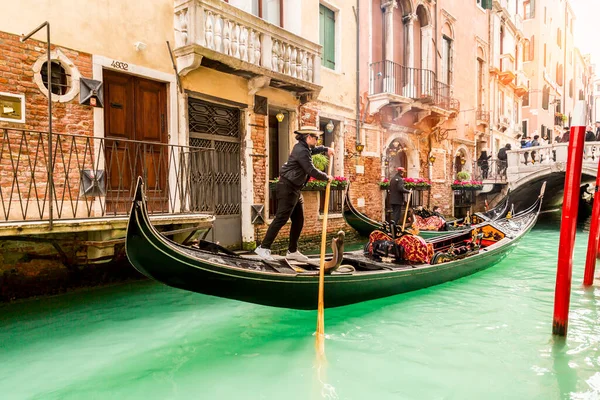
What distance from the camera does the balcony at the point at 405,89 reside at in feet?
29.4

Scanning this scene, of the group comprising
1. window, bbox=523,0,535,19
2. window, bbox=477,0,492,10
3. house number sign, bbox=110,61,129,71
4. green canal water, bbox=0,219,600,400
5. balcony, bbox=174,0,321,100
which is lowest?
green canal water, bbox=0,219,600,400

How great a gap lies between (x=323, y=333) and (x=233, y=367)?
0.84m

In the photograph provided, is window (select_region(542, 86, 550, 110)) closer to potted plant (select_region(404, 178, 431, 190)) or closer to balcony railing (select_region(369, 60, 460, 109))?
balcony railing (select_region(369, 60, 460, 109))

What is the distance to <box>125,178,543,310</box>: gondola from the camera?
2.79 meters

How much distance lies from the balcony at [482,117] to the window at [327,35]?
788 centimetres

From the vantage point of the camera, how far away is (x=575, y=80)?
30.8m

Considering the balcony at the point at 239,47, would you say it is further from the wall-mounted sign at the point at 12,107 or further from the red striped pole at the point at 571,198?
the red striped pole at the point at 571,198

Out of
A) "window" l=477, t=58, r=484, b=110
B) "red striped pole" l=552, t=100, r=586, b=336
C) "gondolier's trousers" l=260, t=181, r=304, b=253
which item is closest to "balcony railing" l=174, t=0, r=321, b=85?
"gondolier's trousers" l=260, t=181, r=304, b=253

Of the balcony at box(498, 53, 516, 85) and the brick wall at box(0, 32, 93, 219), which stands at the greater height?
the balcony at box(498, 53, 516, 85)

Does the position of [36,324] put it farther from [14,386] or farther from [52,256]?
[14,386]

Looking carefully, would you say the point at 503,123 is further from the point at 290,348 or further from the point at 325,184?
the point at 290,348

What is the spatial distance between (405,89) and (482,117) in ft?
18.2

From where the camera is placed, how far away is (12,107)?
4133mm

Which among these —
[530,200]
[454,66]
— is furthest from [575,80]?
[454,66]
